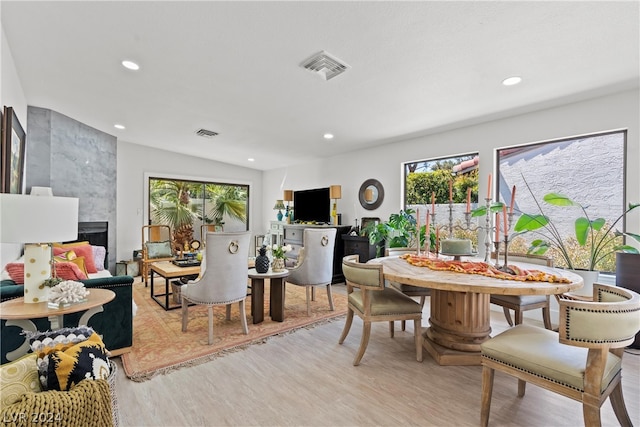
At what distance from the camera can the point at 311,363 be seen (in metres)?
2.44

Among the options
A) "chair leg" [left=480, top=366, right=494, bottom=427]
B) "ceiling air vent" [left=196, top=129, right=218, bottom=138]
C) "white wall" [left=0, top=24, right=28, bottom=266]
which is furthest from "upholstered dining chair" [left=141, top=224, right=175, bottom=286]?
"chair leg" [left=480, top=366, right=494, bottom=427]

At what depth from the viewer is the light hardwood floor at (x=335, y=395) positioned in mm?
1775

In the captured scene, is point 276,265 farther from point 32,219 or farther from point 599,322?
point 599,322

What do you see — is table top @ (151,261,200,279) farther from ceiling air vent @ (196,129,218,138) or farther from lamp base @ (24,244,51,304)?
ceiling air vent @ (196,129,218,138)

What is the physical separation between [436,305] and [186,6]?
2.98 metres

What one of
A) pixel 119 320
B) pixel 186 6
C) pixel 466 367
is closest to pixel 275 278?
pixel 119 320

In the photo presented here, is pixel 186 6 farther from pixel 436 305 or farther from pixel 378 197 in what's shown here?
pixel 378 197

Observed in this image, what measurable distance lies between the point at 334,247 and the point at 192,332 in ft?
9.16

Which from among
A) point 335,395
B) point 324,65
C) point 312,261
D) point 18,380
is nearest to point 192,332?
point 312,261

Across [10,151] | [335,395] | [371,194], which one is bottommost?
[335,395]

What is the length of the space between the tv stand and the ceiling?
207cm

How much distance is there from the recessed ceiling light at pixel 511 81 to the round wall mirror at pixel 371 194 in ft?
8.56

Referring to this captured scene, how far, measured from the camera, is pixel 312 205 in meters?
6.23

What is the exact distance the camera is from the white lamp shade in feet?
5.17
